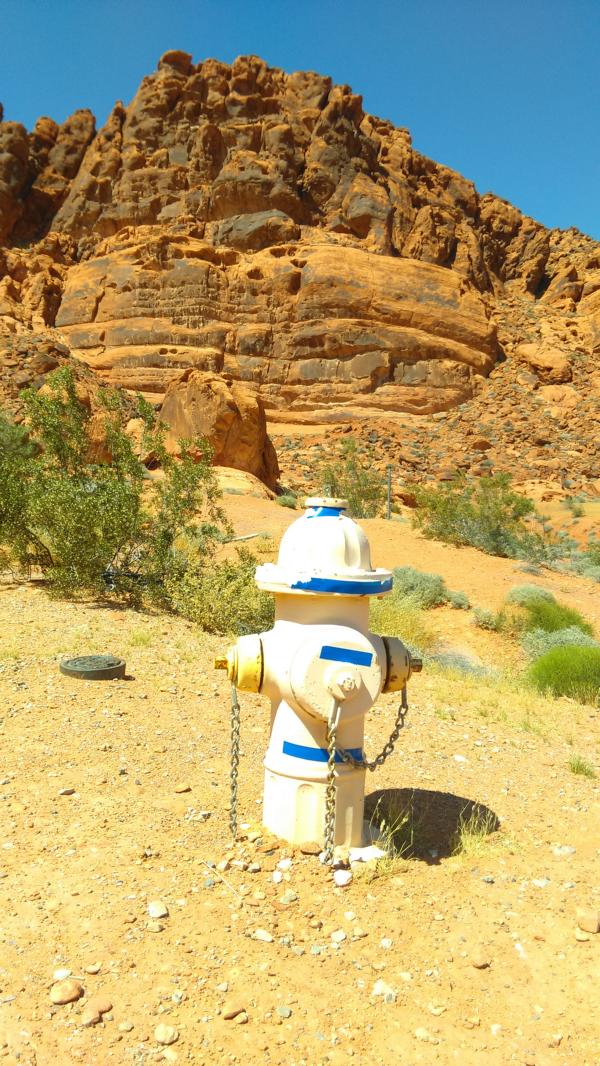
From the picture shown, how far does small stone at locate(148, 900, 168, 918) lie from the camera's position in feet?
9.97

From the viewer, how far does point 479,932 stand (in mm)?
3090

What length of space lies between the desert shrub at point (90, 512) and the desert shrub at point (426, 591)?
3378 millimetres

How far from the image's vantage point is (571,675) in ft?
26.2

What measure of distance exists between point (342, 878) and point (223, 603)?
19.1 feet

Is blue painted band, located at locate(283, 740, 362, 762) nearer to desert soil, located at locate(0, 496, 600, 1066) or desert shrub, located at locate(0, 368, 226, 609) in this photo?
desert soil, located at locate(0, 496, 600, 1066)

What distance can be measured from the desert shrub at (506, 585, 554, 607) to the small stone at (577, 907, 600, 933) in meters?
9.69

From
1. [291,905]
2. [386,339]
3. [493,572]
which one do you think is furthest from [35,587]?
[386,339]

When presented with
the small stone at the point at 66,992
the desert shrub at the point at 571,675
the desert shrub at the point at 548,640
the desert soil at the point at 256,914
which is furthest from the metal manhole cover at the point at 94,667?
the desert shrub at the point at 548,640

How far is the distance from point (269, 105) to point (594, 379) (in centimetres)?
3164

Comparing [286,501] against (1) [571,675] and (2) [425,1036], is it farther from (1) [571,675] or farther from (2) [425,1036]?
(2) [425,1036]

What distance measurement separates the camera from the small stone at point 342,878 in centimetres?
330

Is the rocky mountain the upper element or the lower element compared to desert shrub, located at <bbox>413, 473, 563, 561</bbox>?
upper

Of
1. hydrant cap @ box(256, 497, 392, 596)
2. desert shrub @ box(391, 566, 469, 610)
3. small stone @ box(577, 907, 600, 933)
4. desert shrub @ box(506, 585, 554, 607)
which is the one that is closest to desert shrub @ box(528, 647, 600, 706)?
desert shrub @ box(391, 566, 469, 610)

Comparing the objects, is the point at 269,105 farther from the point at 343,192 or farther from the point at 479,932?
the point at 479,932
